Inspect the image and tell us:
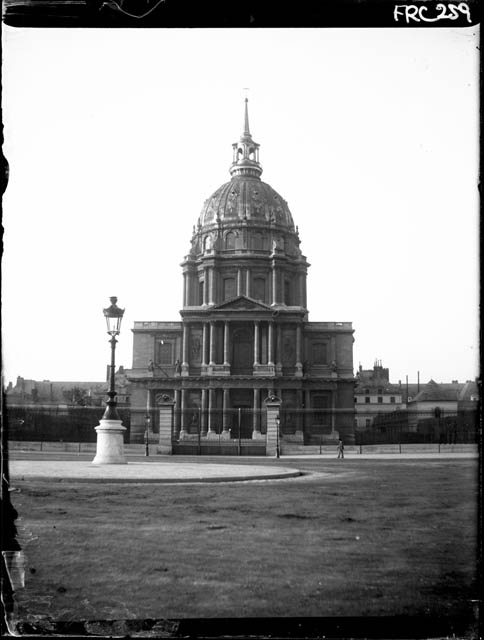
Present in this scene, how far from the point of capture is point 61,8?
3943mm

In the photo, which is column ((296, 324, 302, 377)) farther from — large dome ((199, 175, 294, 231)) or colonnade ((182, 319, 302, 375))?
large dome ((199, 175, 294, 231))

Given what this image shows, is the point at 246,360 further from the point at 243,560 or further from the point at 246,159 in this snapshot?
the point at 243,560

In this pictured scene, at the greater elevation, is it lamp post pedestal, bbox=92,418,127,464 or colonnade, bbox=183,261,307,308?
colonnade, bbox=183,261,307,308

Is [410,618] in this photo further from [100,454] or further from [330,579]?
[100,454]

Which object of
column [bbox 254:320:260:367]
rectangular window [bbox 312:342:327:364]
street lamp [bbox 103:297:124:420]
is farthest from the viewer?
rectangular window [bbox 312:342:327:364]

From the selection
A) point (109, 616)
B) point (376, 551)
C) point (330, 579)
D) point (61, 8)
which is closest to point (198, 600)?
point (109, 616)

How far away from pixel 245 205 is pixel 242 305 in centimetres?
1559

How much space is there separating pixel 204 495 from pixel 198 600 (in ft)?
20.8

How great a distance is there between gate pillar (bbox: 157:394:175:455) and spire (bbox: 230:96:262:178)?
1928 inches

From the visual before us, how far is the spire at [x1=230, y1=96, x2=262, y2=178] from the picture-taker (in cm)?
8212

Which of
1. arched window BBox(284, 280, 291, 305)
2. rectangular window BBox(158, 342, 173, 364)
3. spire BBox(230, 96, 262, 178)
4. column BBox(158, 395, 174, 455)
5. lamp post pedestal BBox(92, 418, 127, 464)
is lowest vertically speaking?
column BBox(158, 395, 174, 455)

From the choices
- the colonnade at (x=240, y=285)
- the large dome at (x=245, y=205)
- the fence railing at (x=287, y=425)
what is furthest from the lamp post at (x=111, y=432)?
the large dome at (x=245, y=205)

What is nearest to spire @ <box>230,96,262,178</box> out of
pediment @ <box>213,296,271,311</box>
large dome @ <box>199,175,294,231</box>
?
large dome @ <box>199,175,294,231</box>

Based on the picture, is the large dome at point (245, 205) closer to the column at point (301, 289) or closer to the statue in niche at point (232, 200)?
the statue in niche at point (232, 200)
